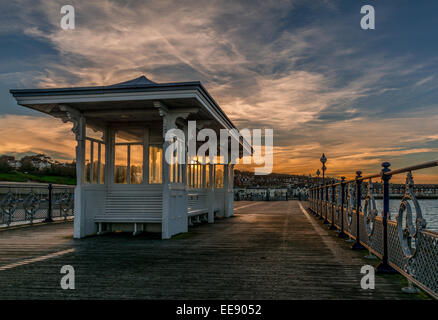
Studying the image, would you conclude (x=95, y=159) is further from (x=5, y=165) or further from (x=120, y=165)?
(x=5, y=165)

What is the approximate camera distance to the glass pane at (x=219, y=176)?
17.8 metres

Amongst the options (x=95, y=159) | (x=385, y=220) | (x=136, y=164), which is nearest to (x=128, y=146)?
(x=136, y=164)

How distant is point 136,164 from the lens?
37.0 ft

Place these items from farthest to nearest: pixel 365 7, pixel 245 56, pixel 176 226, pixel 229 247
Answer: pixel 245 56 → pixel 176 226 → pixel 229 247 → pixel 365 7

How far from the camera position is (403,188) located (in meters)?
4.31

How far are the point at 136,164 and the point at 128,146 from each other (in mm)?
589

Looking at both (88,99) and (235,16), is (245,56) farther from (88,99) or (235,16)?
(88,99)

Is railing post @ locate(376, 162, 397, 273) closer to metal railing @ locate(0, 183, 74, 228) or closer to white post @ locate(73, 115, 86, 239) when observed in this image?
white post @ locate(73, 115, 86, 239)

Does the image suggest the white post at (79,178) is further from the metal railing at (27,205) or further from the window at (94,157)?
the metal railing at (27,205)

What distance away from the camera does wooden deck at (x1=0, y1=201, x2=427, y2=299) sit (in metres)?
4.35

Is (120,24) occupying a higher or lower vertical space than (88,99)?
higher

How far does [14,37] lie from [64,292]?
1122cm

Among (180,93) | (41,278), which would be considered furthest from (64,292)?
(180,93)

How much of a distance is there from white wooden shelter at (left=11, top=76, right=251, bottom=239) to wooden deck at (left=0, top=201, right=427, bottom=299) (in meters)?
1.06
